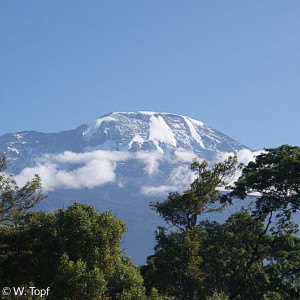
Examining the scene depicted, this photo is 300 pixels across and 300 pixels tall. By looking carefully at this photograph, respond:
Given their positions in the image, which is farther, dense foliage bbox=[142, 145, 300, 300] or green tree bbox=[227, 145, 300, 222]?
dense foliage bbox=[142, 145, 300, 300]

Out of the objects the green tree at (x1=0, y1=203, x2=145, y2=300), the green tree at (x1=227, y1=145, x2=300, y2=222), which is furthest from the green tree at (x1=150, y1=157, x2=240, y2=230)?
the green tree at (x1=0, y1=203, x2=145, y2=300)

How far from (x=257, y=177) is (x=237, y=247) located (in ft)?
39.5

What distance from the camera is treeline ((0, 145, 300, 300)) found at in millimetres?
21000

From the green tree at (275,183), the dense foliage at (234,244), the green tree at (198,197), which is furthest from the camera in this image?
the green tree at (198,197)

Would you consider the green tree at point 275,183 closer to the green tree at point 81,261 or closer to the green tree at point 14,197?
the green tree at point 81,261

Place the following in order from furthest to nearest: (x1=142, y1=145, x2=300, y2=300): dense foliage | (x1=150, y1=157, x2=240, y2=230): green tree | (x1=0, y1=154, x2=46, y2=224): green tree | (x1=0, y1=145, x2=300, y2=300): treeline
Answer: (x1=150, y1=157, x2=240, y2=230): green tree
(x1=142, y1=145, x2=300, y2=300): dense foliage
(x1=0, y1=154, x2=46, y2=224): green tree
(x1=0, y1=145, x2=300, y2=300): treeline

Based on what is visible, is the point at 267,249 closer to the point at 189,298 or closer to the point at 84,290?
the point at 189,298

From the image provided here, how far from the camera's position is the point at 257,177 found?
107ft

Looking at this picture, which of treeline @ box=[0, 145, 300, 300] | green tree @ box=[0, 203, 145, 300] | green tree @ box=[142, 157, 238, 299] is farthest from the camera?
green tree @ box=[142, 157, 238, 299]

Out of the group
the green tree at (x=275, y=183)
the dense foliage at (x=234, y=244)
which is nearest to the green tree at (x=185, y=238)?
the dense foliage at (x=234, y=244)

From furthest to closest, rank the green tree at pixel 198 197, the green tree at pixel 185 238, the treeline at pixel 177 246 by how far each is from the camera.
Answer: the green tree at pixel 198 197 < the green tree at pixel 185 238 < the treeline at pixel 177 246

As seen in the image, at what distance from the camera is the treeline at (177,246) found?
68.9 feet

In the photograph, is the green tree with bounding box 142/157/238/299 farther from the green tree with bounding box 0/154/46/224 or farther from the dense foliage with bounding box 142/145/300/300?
the green tree with bounding box 0/154/46/224

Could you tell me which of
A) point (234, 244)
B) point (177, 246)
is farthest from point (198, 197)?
point (234, 244)
